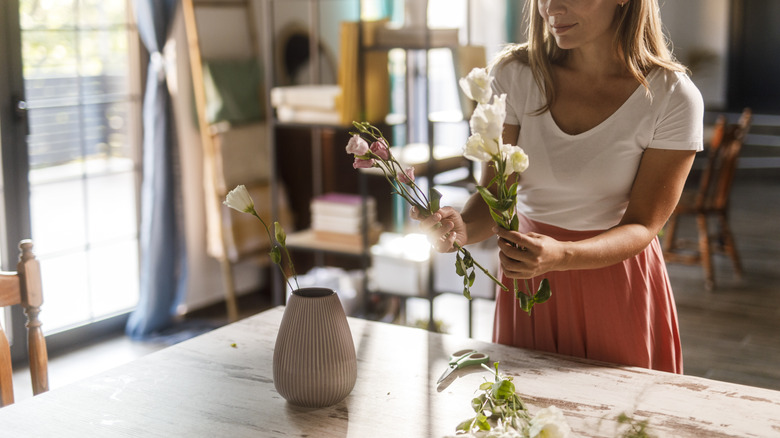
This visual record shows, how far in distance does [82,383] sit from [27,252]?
30 centimetres

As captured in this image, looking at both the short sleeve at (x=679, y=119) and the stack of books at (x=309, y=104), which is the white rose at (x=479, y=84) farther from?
the stack of books at (x=309, y=104)

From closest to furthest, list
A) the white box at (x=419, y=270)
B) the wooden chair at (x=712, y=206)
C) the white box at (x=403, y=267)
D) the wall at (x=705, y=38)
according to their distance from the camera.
→ the white box at (x=419, y=270) → the white box at (x=403, y=267) → the wooden chair at (x=712, y=206) → the wall at (x=705, y=38)

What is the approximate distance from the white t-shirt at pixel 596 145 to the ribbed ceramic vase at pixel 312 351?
0.59m

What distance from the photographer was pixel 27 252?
63.4 inches

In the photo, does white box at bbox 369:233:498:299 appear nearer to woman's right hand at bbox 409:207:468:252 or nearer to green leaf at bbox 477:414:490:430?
woman's right hand at bbox 409:207:468:252

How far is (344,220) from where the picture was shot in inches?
146

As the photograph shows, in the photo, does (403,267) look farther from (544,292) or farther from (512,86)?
(544,292)

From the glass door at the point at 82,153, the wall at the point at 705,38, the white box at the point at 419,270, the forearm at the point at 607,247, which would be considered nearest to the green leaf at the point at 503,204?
the forearm at the point at 607,247

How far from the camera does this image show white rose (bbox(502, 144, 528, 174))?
1175 mm

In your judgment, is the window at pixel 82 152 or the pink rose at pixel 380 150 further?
the window at pixel 82 152

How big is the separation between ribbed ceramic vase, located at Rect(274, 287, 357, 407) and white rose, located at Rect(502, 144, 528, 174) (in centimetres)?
36

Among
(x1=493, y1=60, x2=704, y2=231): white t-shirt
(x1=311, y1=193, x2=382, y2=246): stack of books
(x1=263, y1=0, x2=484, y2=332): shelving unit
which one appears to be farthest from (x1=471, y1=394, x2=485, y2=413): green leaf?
(x1=311, y1=193, x2=382, y2=246): stack of books

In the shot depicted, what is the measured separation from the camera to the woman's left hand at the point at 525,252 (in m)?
1.31

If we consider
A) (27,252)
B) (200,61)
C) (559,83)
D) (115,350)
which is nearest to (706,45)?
(200,61)
